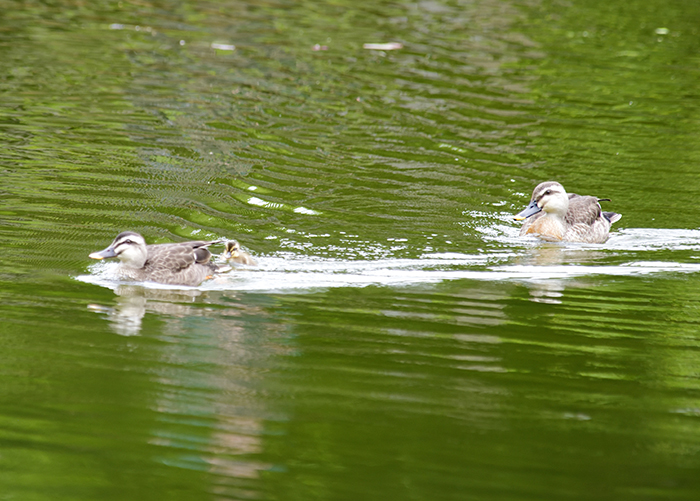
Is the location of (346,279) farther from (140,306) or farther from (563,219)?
(563,219)

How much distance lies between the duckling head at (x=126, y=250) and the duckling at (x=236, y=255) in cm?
86

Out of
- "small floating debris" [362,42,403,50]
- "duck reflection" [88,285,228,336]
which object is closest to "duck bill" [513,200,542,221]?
"duck reflection" [88,285,228,336]

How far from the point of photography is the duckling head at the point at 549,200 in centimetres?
1197

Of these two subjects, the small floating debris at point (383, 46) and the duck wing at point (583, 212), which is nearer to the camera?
the duck wing at point (583, 212)

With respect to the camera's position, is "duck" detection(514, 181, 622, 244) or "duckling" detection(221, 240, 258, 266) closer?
"duckling" detection(221, 240, 258, 266)

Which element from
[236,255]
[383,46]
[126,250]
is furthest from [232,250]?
[383,46]

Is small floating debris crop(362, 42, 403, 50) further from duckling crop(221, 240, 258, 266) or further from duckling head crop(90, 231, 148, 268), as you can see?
duckling head crop(90, 231, 148, 268)

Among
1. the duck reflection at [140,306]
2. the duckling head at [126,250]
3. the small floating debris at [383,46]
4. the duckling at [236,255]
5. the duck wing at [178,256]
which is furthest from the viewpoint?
the small floating debris at [383,46]

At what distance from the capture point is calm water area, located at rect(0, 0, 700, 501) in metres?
5.66

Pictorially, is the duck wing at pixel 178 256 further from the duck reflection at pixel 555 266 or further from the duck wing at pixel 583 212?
the duck wing at pixel 583 212

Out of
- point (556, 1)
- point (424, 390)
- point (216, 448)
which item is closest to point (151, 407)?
point (216, 448)

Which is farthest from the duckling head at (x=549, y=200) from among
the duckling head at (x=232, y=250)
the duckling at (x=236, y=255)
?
the duckling head at (x=232, y=250)

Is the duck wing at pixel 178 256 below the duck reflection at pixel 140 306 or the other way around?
the other way around

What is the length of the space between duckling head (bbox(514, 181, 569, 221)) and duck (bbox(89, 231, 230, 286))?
424 centimetres
